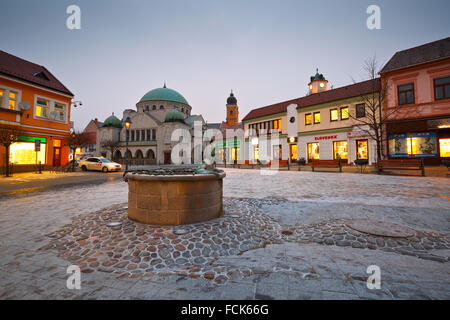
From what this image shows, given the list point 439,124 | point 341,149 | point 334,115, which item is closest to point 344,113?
point 334,115

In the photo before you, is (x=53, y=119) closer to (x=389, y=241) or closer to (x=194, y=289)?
(x=194, y=289)

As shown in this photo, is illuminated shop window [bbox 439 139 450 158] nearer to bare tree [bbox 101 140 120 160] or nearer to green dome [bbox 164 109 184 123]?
green dome [bbox 164 109 184 123]

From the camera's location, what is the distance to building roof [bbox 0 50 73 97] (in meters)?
17.6

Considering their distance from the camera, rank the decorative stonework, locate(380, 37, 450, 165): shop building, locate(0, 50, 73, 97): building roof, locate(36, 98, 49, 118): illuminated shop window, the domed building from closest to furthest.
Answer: the decorative stonework < locate(380, 37, 450, 165): shop building < locate(0, 50, 73, 97): building roof < locate(36, 98, 49, 118): illuminated shop window < the domed building

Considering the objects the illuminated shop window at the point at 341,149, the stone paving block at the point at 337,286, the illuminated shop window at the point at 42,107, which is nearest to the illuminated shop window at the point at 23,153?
the illuminated shop window at the point at 42,107

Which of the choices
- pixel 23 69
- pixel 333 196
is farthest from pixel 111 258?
pixel 23 69

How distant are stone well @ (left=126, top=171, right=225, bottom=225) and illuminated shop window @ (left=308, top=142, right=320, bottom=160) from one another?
24.4 m

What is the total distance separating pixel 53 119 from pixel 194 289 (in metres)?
25.6

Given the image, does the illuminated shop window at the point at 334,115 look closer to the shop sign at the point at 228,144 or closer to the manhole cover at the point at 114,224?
the shop sign at the point at 228,144

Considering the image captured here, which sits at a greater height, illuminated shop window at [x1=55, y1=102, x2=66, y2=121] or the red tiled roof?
the red tiled roof

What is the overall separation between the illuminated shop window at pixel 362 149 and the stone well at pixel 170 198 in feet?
75.5

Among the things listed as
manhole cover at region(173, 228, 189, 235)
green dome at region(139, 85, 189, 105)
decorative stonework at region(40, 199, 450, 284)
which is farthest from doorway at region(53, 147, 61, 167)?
green dome at region(139, 85, 189, 105)

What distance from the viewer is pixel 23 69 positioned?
19469 millimetres

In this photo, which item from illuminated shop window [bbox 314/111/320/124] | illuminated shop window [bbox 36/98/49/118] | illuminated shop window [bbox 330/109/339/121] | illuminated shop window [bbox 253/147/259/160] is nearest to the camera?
illuminated shop window [bbox 36/98/49/118]
